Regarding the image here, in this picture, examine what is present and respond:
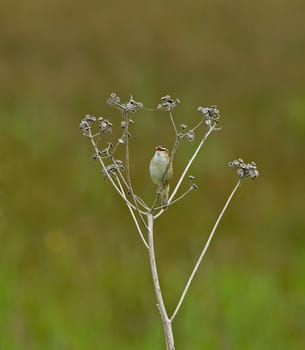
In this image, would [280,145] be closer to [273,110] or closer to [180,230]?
[273,110]

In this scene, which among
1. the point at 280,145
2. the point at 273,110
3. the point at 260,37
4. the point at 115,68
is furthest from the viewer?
the point at 260,37

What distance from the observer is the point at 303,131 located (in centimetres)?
1230

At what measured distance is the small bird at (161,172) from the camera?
223cm

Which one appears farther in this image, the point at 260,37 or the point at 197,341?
the point at 260,37

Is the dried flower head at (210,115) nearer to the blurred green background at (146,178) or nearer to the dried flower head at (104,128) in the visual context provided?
the dried flower head at (104,128)

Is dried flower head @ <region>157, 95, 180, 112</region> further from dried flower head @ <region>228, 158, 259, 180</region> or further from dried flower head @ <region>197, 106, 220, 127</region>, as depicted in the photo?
dried flower head @ <region>228, 158, 259, 180</region>

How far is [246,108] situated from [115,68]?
2.51m

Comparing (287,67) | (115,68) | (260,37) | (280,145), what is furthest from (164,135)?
(260,37)

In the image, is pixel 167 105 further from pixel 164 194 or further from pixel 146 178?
pixel 146 178

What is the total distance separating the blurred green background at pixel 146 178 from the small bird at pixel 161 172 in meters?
3.67

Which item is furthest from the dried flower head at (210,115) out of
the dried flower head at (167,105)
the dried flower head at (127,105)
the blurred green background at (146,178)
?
the blurred green background at (146,178)

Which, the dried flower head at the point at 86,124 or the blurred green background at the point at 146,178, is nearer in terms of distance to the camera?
the dried flower head at the point at 86,124

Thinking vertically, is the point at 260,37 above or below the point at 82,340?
above

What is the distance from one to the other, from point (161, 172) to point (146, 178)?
306 inches
